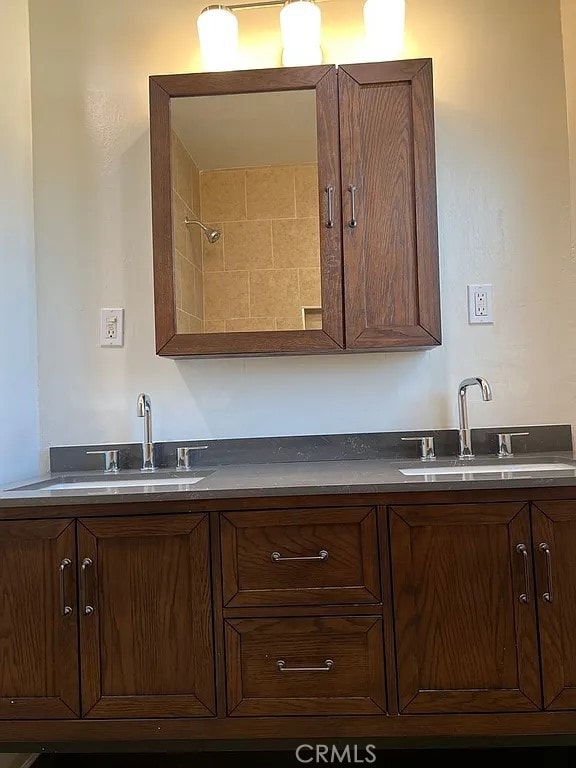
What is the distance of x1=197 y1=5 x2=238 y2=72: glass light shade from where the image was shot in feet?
5.32

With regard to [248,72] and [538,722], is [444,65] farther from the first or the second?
[538,722]

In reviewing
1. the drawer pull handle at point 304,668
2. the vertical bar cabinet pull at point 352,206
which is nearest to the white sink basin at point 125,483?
the drawer pull handle at point 304,668

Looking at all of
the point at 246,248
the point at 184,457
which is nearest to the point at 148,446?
the point at 184,457

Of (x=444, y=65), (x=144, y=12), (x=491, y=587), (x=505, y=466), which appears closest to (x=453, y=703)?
(x=491, y=587)

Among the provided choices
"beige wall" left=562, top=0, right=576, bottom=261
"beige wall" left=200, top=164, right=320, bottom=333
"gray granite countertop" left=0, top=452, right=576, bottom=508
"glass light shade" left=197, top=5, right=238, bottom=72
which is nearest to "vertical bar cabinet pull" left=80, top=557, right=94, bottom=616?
"gray granite countertop" left=0, top=452, right=576, bottom=508

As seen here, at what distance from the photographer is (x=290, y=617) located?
1180 millimetres

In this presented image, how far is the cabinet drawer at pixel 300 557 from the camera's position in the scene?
118 centimetres

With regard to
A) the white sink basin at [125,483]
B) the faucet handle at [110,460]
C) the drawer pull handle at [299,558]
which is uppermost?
the faucet handle at [110,460]

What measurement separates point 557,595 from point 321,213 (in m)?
1.04

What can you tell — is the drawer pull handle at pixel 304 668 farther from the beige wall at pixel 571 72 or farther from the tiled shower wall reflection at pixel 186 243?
the beige wall at pixel 571 72

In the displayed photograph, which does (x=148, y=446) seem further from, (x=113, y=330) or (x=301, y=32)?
(x=301, y=32)

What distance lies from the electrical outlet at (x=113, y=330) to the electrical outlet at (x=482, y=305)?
99cm

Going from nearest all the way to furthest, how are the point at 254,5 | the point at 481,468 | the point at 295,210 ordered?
the point at 481,468 < the point at 295,210 < the point at 254,5

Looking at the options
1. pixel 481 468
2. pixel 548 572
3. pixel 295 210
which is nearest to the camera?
pixel 548 572
